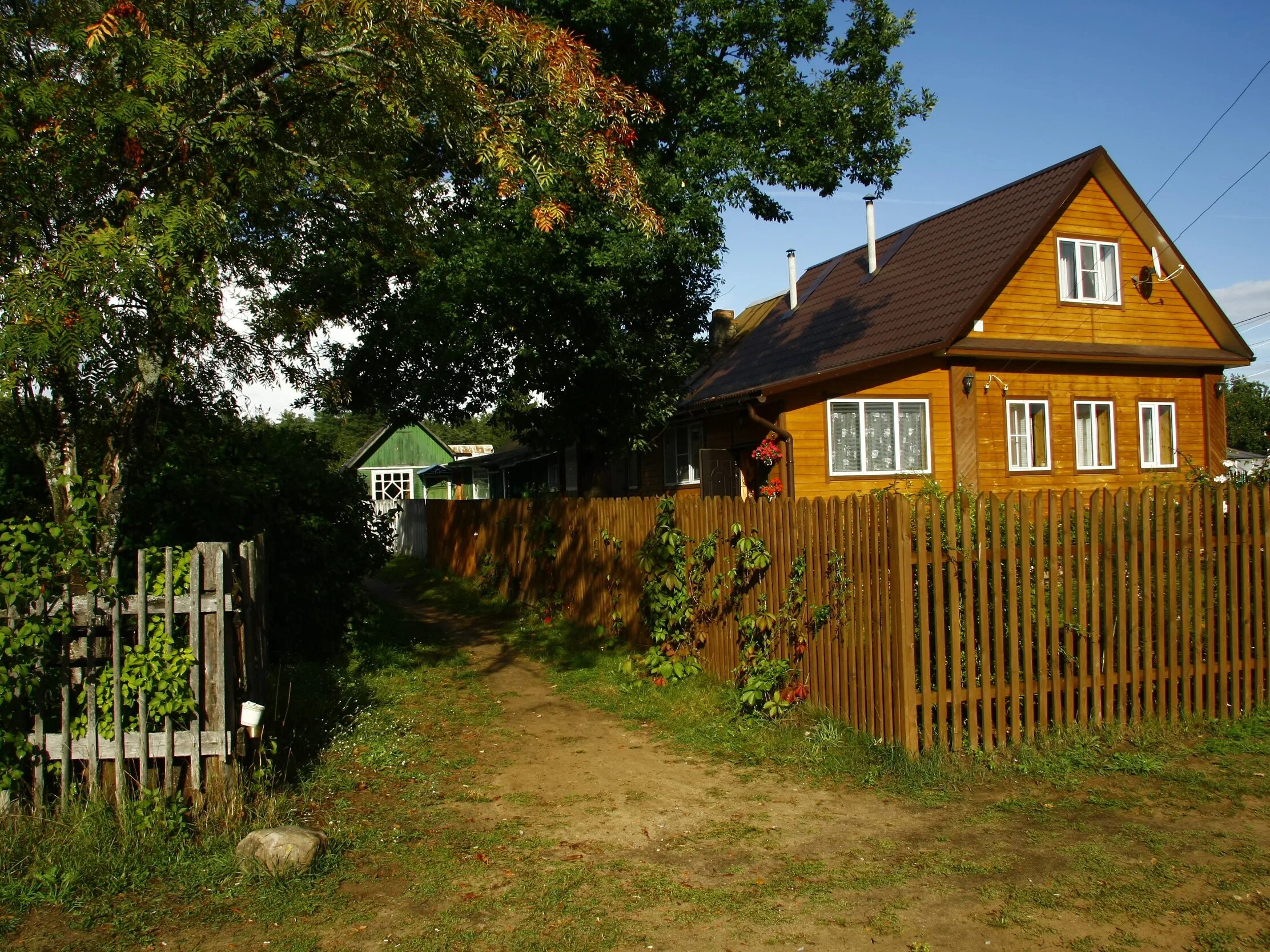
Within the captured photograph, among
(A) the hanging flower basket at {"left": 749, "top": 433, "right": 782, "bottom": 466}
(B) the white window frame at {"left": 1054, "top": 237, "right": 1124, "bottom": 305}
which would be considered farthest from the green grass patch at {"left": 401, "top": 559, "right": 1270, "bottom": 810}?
(B) the white window frame at {"left": 1054, "top": 237, "right": 1124, "bottom": 305}

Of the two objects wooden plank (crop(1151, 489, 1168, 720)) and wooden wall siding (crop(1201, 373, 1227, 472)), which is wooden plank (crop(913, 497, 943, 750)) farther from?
wooden wall siding (crop(1201, 373, 1227, 472))

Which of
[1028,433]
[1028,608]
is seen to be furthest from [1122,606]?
[1028,433]

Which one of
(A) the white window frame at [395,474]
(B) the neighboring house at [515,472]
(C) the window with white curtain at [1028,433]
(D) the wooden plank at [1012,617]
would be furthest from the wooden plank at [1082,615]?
(A) the white window frame at [395,474]

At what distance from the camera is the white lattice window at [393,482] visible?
47.8 meters

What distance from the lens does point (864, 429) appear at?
17438mm

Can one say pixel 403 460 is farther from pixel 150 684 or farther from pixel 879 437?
pixel 150 684

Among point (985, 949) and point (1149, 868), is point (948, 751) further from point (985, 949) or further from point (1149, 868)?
point (985, 949)

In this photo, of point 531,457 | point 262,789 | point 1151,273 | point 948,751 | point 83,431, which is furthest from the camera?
point 531,457

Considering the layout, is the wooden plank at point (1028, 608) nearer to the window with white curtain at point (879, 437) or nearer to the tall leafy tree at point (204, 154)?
the tall leafy tree at point (204, 154)

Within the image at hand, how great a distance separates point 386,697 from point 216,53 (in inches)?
221

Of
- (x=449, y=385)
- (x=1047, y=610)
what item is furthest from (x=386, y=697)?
(x=449, y=385)

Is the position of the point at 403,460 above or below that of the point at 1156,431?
above

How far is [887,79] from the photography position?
722 inches

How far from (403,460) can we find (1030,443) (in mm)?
35770
